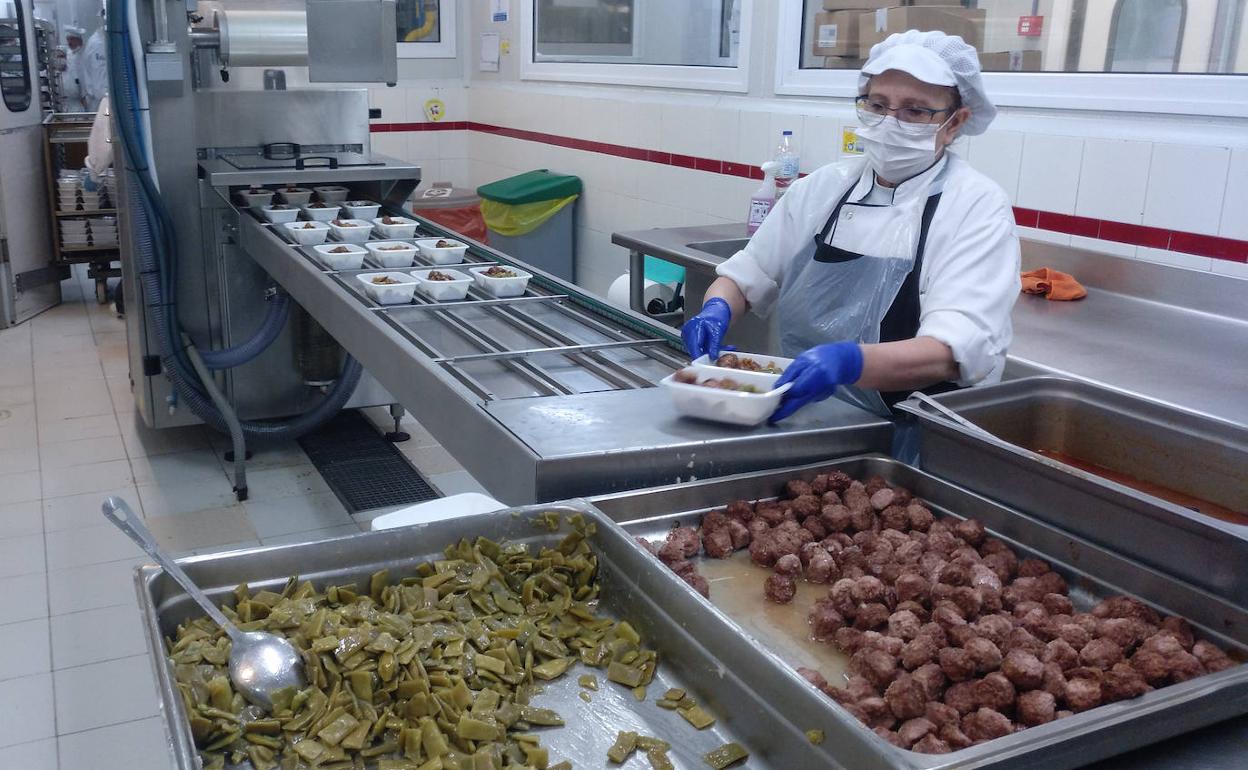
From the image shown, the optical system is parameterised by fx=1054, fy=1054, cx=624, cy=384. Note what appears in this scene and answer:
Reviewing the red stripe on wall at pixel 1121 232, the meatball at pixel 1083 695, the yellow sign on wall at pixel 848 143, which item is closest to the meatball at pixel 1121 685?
the meatball at pixel 1083 695

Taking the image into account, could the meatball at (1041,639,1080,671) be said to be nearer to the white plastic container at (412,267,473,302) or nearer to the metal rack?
the white plastic container at (412,267,473,302)

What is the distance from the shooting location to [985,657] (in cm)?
115

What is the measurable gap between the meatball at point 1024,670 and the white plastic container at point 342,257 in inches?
85.9

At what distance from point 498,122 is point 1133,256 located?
4.38 metres

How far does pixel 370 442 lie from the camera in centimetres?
464

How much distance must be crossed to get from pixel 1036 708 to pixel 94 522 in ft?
11.5

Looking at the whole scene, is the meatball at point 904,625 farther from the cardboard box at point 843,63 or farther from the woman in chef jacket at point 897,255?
the cardboard box at point 843,63

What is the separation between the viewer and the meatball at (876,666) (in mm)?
1172

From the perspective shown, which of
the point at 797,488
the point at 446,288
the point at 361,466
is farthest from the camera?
the point at 361,466

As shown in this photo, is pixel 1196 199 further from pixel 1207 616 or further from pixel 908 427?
pixel 1207 616

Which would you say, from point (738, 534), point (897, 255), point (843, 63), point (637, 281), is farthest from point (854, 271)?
point (843, 63)

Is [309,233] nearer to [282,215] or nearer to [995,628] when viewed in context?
[282,215]

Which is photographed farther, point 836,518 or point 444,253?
point 444,253

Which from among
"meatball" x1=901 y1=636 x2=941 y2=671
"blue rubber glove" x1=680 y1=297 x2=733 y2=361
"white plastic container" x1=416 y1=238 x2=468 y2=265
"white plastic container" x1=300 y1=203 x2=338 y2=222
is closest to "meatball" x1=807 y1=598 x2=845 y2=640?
"meatball" x1=901 y1=636 x2=941 y2=671
